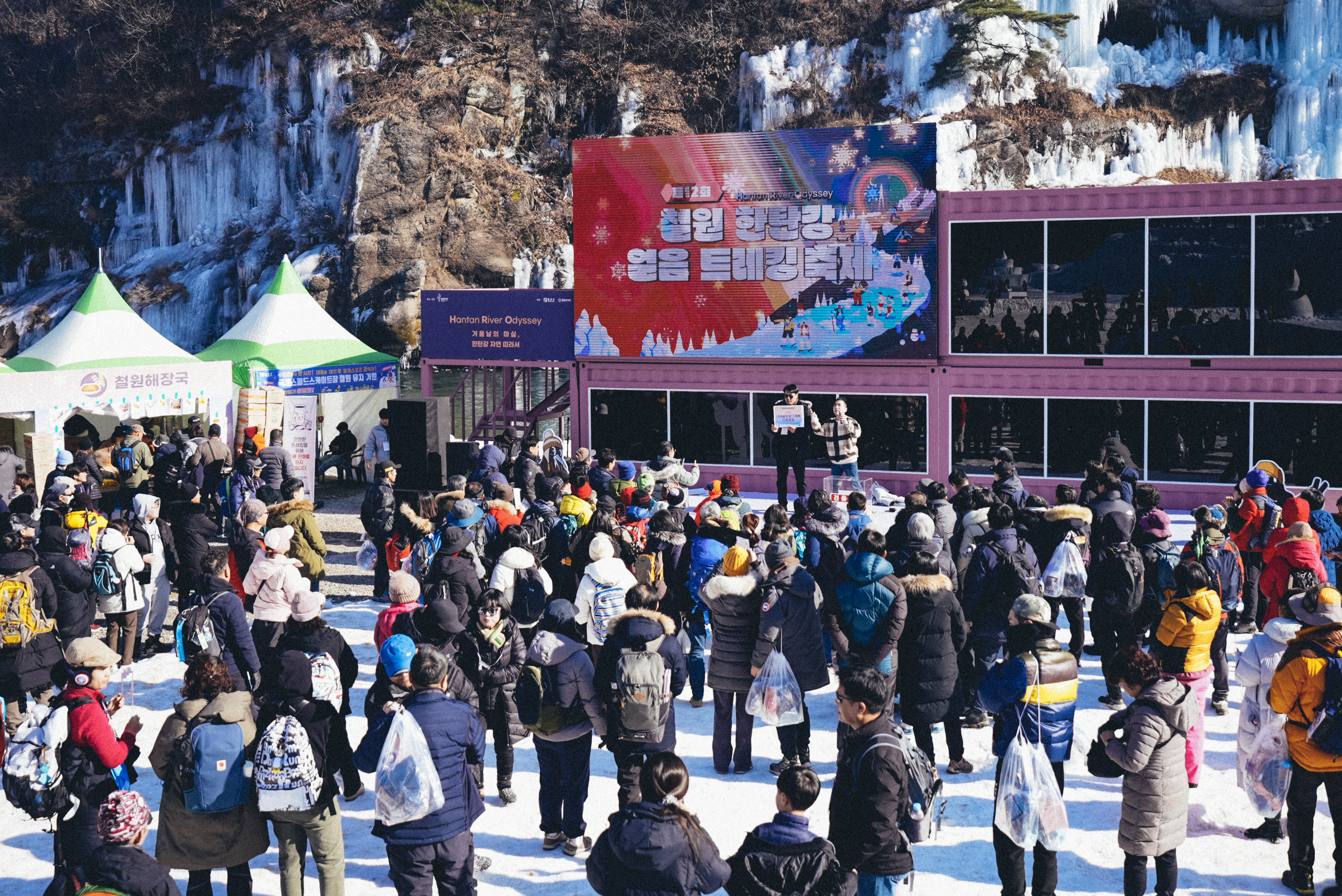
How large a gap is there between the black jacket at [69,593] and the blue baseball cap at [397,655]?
4326 mm

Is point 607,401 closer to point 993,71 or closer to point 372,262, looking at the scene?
point 372,262

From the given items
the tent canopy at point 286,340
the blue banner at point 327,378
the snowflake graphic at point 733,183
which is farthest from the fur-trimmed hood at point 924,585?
the tent canopy at point 286,340

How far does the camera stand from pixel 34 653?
753cm

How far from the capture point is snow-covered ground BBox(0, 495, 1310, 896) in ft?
19.6

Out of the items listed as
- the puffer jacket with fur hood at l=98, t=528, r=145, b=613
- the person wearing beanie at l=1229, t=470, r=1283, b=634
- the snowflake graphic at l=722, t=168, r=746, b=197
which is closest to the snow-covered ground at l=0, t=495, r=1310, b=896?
the puffer jacket with fur hood at l=98, t=528, r=145, b=613

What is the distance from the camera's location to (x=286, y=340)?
21.2 metres

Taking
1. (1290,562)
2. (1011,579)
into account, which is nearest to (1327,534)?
(1290,562)

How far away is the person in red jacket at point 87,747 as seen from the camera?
17.3 ft

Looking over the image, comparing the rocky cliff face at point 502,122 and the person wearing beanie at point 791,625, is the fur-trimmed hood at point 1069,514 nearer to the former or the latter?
the person wearing beanie at point 791,625

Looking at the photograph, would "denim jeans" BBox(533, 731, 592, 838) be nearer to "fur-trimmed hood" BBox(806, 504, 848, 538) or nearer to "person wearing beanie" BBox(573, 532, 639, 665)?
"person wearing beanie" BBox(573, 532, 639, 665)

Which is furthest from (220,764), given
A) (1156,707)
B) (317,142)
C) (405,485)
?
(317,142)

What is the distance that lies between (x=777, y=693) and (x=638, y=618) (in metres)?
1.23

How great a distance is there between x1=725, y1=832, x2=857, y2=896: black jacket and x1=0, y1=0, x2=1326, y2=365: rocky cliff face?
35.3 m

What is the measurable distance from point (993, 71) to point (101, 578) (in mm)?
39930
